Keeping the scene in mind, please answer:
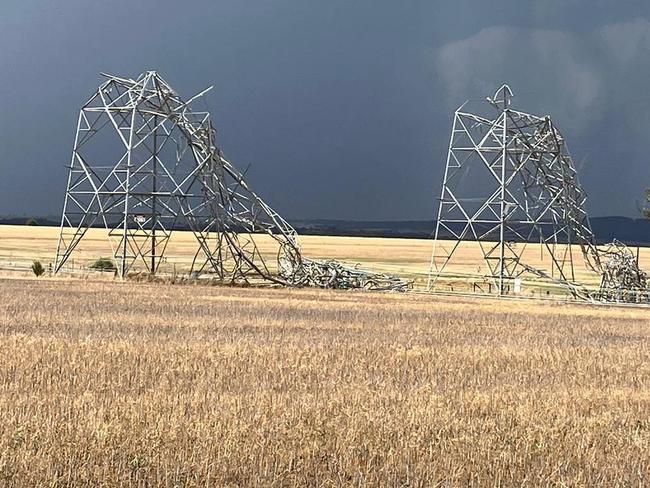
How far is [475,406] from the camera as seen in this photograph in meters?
13.9

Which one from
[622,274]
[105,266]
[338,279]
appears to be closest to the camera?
[338,279]

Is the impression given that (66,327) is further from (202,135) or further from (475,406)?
(202,135)

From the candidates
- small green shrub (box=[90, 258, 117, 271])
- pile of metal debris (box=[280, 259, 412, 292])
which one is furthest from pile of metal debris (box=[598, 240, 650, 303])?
small green shrub (box=[90, 258, 117, 271])

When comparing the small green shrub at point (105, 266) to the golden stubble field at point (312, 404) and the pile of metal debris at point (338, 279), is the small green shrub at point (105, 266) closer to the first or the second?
the pile of metal debris at point (338, 279)

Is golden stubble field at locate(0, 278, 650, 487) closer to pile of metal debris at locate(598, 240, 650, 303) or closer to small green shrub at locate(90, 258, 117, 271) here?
pile of metal debris at locate(598, 240, 650, 303)

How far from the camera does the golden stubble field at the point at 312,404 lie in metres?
9.71

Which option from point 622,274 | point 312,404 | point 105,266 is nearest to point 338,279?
point 622,274

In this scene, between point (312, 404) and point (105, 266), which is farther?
point (105, 266)

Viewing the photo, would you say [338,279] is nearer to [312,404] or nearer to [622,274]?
[622,274]

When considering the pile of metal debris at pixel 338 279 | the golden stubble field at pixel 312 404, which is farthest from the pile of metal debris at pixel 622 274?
the golden stubble field at pixel 312 404

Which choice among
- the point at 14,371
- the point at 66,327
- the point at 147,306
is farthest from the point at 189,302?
the point at 14,371

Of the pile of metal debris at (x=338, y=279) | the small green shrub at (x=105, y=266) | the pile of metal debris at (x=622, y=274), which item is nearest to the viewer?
the pile of metal debris at (x=338, y=279)

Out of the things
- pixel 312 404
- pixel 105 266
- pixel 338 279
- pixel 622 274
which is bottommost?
pixel 312 404

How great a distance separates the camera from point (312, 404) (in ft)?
44.0
